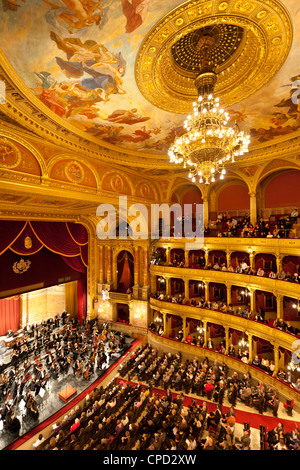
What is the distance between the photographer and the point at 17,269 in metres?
13.2

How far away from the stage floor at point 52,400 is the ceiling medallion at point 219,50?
13.3 m

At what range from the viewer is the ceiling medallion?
530cm

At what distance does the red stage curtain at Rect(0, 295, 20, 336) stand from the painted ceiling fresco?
14.1 m

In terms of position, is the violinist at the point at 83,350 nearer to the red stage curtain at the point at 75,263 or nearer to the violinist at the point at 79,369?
the violinist at the point at 79,369

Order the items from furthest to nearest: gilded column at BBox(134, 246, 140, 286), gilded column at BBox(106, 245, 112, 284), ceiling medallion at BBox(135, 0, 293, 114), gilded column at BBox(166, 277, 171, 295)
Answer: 1. gilded column at BBox(106, 245, 112, 284)
2. gilded column at BBox(134, 246, 140, 286)
3. gilded column at BBox(166, 277, 171, 295)
4. ceiling medallion at BBox(135, 0, 293, 114)

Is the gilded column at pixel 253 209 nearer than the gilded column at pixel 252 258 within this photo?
No

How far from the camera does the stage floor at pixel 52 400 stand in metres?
8.36

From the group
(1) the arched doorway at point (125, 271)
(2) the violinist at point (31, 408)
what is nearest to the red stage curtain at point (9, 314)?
(1) the arched doorway at point (125, 271)

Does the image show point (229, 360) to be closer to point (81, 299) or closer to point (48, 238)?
point (81, 299)

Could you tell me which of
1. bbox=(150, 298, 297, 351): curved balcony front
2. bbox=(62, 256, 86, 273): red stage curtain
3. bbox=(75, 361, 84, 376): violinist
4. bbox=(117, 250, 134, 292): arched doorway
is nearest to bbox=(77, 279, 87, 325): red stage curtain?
bbox=(62, 256, 86, 273): red stage curtain

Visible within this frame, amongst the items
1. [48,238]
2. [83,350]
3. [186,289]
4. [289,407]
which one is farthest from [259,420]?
[48,238]

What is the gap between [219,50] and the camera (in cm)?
672

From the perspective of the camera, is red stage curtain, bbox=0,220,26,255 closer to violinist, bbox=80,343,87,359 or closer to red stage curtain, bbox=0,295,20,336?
red stage curtain, bbox=0,295,20,336

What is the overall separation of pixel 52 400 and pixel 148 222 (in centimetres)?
1166
